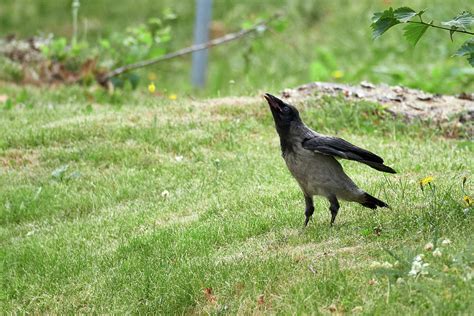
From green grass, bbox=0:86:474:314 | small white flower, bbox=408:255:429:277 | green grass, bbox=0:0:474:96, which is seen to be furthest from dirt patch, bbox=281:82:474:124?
small white flower, bbox=408:255:429:277

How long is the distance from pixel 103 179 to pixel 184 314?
9.99 feet

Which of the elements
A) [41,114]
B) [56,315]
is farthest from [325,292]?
[41,114]

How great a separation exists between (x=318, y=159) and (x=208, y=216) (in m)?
1.28

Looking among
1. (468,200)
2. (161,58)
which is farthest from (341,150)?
(161,58)

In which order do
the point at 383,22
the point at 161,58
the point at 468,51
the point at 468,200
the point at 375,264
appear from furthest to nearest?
1. the point at 161,58
2. the point at 468,200
3. the point at 383,22
4. the point at 468,51
5. the point at 375,264

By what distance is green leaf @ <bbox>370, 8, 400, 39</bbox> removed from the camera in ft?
20.0

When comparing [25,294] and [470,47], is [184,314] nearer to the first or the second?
[25,294]

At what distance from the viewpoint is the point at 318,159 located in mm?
6723

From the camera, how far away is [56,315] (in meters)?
6.46

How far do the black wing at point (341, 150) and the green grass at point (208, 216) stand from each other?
423 mm

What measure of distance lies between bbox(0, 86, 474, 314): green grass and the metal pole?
1.41m

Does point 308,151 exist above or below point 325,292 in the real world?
above

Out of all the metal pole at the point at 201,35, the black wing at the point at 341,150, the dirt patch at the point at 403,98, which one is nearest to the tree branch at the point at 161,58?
the metal pole at the point at 201,35

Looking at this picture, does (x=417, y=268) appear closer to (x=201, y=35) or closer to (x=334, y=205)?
(x=334, y=205)
